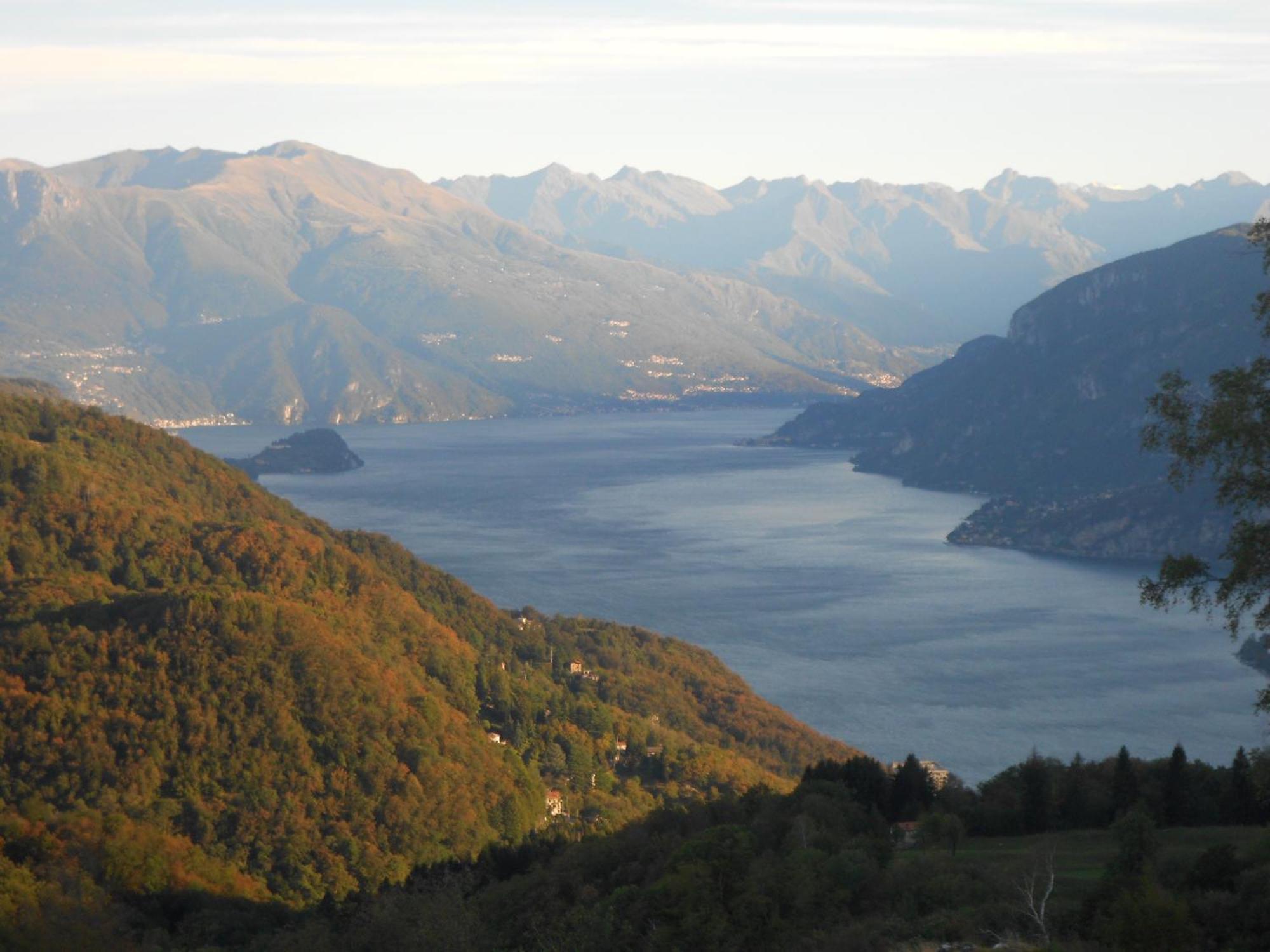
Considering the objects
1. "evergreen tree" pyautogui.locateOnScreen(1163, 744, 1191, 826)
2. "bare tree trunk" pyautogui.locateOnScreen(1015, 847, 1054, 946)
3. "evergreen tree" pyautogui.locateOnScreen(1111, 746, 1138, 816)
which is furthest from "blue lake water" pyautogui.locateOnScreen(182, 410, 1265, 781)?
"bare tree trunk" pyautogui.locateOnScreen(1015, 847, 1054, 946)

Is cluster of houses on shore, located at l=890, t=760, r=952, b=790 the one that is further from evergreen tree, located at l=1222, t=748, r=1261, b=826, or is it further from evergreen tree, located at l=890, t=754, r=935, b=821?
evergreen tree, located at l=1222, t=748, r=1261, b=826

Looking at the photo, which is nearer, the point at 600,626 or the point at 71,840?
the point at 71,840

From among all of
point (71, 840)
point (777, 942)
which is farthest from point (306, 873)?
point (777, 942)

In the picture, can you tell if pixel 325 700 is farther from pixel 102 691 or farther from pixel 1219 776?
pixel 1219 776

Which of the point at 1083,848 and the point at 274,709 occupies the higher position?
the point at 1083,848

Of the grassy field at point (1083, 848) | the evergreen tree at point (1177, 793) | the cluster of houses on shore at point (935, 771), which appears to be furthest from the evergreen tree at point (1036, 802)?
the cluster of houses on shore at point (935, 771)

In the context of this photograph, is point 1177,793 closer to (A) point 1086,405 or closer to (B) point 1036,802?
(B) point 1036,802

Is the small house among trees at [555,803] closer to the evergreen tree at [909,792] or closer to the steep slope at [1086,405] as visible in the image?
the evergreen tree at [909,792]

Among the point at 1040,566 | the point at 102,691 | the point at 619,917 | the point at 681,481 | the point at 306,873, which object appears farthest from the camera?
the point at 681,481

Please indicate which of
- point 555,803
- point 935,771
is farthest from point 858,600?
point 555,803
